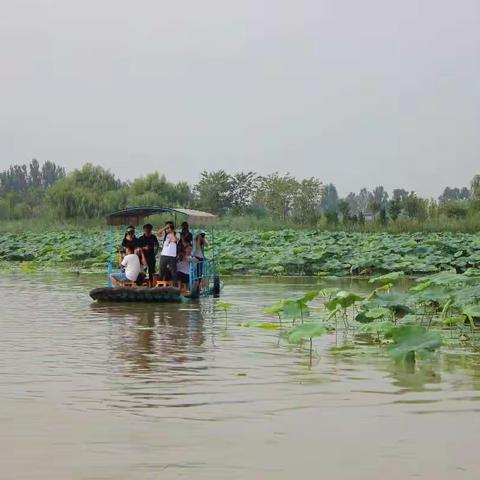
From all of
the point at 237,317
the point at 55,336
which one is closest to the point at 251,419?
the point at 55,336

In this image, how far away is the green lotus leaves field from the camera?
20.9 meters

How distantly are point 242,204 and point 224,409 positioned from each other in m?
60.9

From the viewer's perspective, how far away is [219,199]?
6531cm

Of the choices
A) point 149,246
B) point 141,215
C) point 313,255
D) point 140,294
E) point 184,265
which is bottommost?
point 140,294

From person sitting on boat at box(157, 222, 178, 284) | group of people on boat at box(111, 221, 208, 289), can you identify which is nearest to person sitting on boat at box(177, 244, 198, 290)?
group of people on boat at box(111, 221, 208, 289)

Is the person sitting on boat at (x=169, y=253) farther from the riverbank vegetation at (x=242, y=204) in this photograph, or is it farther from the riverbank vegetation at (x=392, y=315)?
the riverbank vegetation at (x=242, y=204)

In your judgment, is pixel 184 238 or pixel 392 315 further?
pixel 184 238

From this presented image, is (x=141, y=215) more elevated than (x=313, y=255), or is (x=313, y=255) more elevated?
(x=141, y=215)

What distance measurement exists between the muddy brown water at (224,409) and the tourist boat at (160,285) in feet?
9.88

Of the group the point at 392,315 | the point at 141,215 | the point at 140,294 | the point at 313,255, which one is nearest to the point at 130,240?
the point at 141,215

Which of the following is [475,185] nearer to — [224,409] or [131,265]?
[131,265]

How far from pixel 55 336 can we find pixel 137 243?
4309 mm

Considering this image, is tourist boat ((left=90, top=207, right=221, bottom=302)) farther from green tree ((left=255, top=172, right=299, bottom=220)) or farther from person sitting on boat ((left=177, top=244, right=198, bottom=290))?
green tree ((left=255, top=172, right=299, bottom=220))

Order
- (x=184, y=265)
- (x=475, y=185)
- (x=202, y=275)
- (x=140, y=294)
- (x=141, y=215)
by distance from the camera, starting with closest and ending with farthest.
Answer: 1. (x=140, y=294)
2. (x=184, y=265)
3. (x=141, y=215)
4. (x=202, y=275)
5. (x=475, y=185)
